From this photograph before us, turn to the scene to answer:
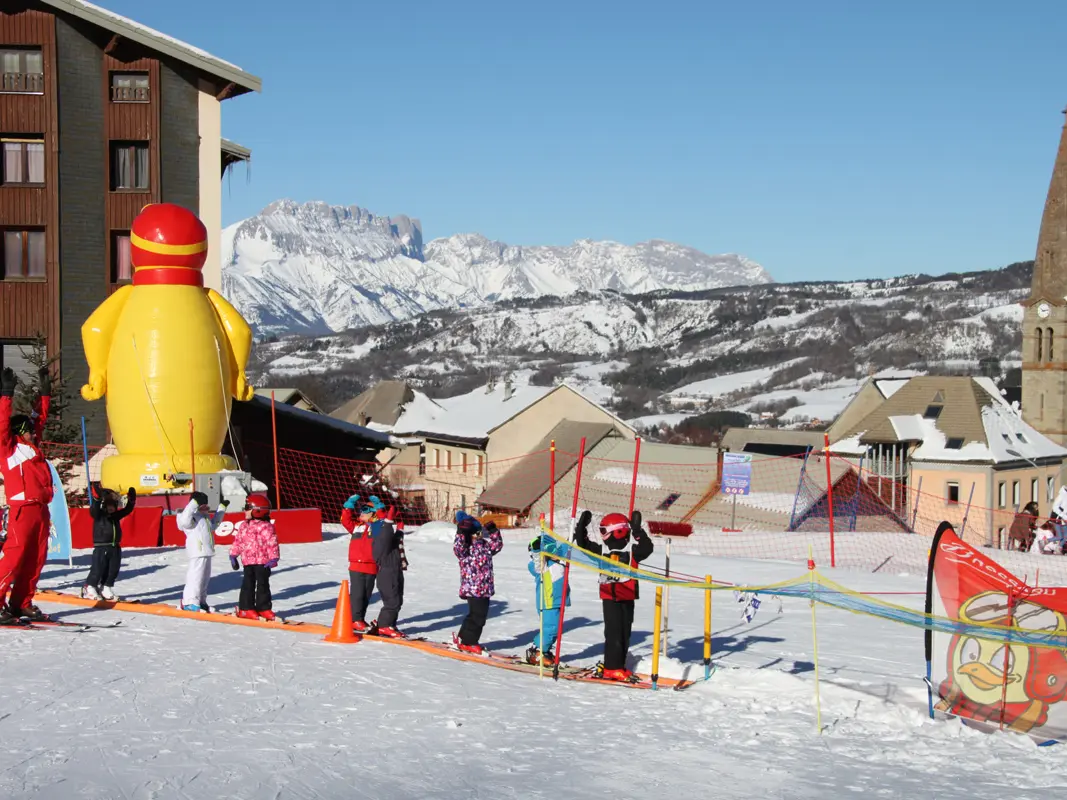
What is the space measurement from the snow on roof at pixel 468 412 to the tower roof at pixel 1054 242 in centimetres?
3122

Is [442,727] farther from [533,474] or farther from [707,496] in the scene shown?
[533,474]

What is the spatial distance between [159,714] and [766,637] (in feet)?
24.2

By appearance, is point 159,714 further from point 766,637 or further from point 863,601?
point 766,637

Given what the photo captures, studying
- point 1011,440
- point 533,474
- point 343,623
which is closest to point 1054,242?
point 1011,440

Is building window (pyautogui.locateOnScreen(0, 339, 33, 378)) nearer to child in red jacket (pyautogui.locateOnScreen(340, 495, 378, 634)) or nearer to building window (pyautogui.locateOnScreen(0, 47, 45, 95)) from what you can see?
building window (pyautogui.locateOnScreen(0, 47, 45, 95))

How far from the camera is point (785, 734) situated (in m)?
9.18

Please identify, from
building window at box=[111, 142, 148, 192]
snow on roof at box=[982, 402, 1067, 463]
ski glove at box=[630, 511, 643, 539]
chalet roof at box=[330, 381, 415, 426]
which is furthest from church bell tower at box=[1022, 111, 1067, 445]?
ski glove at box=[630, 511, 643, 539]

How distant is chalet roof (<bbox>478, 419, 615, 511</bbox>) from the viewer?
4791 cm

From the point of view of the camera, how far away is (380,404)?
95.1m

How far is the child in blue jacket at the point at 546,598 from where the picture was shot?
1123 centimetres

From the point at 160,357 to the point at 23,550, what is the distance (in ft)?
30.8

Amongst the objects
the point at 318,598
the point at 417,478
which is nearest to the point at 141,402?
the point at 318,598

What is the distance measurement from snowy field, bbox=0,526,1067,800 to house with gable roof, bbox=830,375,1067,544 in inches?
1697

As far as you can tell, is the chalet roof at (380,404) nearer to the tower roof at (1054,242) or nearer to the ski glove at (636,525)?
the tower roof at (1054,242)
